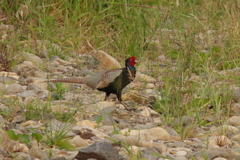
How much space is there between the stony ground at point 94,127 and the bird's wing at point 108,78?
228 millimetres

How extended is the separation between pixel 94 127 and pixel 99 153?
1065 mm

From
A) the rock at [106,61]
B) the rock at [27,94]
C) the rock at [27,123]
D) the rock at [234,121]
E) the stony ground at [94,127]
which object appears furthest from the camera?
the rock at [106,61]

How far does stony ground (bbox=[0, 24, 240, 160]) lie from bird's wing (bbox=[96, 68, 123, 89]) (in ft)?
0.75

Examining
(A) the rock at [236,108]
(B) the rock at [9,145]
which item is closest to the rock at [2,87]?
(B) the rock at [9,145]

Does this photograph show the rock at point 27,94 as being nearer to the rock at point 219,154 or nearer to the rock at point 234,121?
the rock at point 234,121

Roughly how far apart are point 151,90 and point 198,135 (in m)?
1.78

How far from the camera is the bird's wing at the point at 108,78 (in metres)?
4.86

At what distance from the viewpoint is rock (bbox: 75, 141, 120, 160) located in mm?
2808

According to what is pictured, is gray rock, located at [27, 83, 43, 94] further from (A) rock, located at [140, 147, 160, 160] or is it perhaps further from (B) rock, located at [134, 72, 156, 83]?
(A) rock, located at [140, 147, 160, 160]

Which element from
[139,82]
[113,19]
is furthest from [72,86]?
[113,19]

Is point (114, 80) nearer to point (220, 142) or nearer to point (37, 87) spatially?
point (37, 87)

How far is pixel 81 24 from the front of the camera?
7293 mm

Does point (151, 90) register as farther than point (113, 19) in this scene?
No

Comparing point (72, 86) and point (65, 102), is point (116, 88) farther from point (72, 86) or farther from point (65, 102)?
point (72, 86)
